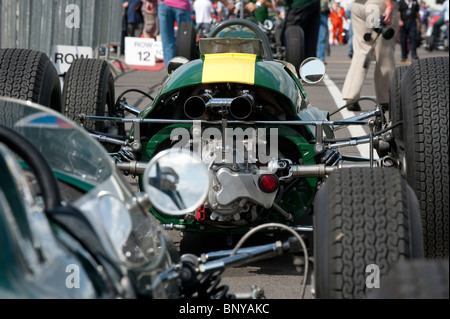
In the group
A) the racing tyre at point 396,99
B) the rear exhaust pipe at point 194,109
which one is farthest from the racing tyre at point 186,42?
the rear exhaust pipe at point 194,109

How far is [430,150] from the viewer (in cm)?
479

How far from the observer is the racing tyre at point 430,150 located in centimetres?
466

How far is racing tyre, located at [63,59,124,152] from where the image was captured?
21.3ft

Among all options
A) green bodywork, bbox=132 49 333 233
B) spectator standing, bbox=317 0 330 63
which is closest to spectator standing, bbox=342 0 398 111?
green bodywork, bbox=132 49 333 233

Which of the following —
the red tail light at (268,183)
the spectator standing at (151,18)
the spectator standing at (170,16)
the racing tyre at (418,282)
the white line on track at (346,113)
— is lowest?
the racing tyre at (418,282)

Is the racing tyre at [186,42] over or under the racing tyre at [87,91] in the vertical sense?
over

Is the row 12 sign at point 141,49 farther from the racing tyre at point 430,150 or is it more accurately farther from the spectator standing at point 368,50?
the racing tyre at point 430,150

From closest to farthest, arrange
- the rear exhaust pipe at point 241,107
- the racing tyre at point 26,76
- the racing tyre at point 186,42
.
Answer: the rear exhaust pipe at point 241,107 → the racing tyre at point 26,76 → the racing tyre at point 186,42

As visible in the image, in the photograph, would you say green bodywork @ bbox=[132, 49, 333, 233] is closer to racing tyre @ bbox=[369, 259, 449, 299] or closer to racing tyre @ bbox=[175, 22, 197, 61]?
racing tyre @ bbox=[369, 259, 449, 299]

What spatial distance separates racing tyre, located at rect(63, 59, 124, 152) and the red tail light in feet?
6.18

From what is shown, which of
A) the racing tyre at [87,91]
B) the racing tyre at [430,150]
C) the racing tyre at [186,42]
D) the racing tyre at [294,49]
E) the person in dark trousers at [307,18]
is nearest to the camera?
the racing tyre at [430,150]

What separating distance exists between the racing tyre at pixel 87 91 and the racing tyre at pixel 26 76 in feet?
1.76

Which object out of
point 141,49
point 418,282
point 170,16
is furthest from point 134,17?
point 418,282

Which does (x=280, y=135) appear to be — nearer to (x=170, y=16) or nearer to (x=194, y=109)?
(x=194, y=109)
